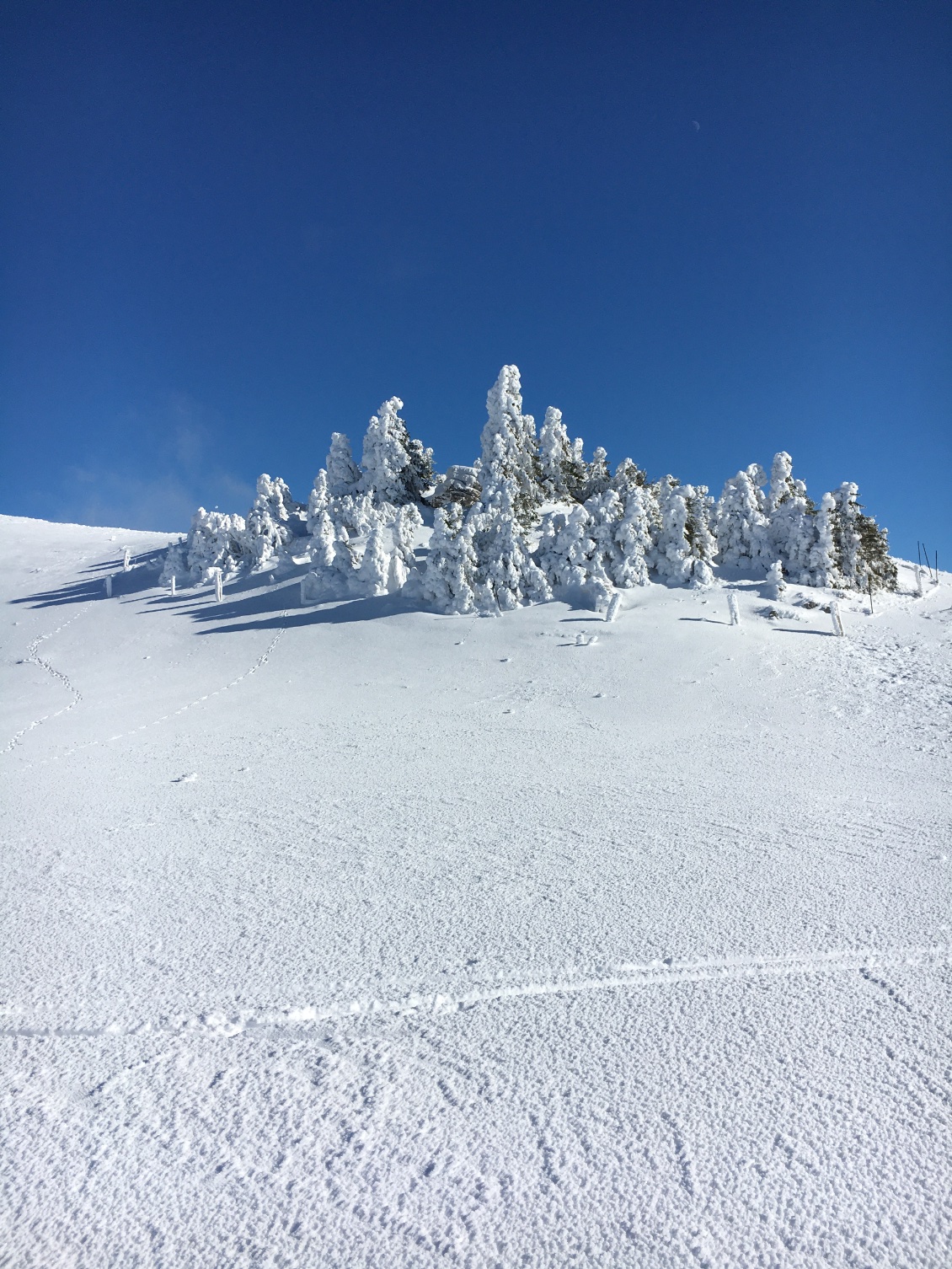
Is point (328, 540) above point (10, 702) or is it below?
above

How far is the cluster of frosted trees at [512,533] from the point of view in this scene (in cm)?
2039

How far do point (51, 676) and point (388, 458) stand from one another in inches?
792

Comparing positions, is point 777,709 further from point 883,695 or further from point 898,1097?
point 898,1097

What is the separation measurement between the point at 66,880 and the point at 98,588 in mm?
27590

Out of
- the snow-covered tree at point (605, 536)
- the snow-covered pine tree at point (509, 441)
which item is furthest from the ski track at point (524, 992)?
the snow-covered pine tree at point (509, 441)

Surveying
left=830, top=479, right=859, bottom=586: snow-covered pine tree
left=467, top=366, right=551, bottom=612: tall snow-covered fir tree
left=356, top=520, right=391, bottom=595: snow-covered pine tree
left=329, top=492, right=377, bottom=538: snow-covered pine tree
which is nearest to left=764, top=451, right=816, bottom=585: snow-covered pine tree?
left=830, top=479, right=859, bottom=586: snow-covered pine tree

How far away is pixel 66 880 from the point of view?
15.8 feet

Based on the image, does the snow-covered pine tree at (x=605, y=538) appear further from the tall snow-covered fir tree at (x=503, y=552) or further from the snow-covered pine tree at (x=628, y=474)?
the snow-covered pine tree at (x=628, y=474)

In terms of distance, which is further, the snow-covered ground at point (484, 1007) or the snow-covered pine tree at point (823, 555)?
the snow-covered pine tree at point (823, 555)

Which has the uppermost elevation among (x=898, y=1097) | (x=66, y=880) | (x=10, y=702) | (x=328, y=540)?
(x=328, y=540)

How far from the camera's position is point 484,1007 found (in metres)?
3.16

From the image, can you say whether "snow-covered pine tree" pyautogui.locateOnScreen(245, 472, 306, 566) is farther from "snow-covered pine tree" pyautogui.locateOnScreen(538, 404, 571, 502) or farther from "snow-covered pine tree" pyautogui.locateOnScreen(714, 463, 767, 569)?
"snow-covered pine tree" pyautogui.locateOnScreen(714, 463, 767, 569)

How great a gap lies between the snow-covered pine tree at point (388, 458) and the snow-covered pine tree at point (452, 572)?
1355cm

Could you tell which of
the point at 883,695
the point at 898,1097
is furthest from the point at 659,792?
the point at 883,695
